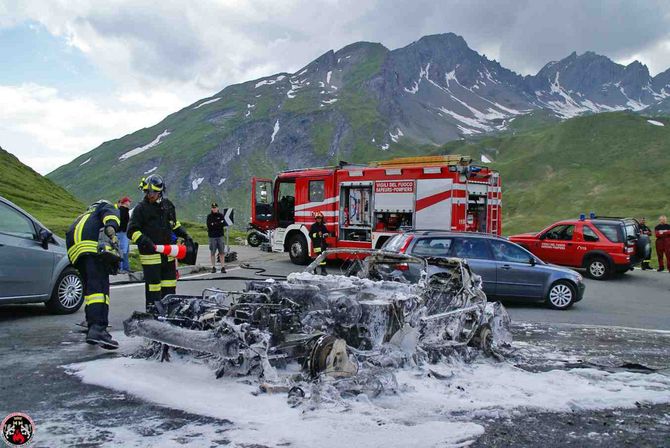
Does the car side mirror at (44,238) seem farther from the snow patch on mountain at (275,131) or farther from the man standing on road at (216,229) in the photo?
the snow patch on mountain at (275,131)

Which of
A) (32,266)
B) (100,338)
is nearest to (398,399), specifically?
(100,338)

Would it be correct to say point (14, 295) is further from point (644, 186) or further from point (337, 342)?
point (644, 186)

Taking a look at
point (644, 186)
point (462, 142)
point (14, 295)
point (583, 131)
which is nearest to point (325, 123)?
point (462, 142)

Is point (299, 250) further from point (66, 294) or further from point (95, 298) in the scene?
point (95, 298)

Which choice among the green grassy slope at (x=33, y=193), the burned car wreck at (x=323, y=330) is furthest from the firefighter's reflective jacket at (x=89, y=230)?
the green grassy slope at (x=33, y=193)

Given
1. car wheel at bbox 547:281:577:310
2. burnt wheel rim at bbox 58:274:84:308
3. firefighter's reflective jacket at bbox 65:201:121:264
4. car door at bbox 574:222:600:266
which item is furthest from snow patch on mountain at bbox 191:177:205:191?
firefighter's reflective jacket at bbox 65:201:121:264

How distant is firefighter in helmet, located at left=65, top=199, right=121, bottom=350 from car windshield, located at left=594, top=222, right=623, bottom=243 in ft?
43.9

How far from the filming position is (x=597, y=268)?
1523cm

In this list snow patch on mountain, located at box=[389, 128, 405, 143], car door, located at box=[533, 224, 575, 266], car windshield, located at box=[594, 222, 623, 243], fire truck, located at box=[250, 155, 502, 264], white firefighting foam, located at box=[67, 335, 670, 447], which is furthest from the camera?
snow patch on mountain, located at box=[389, 128, 405, 143]

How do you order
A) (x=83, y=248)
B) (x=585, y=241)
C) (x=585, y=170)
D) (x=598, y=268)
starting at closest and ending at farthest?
(x=83, y=248) < (x=598, y=268) < (x=585, y=241) < (x=585, y=170)

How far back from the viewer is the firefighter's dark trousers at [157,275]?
650 cm

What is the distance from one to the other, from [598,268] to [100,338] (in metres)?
13.4

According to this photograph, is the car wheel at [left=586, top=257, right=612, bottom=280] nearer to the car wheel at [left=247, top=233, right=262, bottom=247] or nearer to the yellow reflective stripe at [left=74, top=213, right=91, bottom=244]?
the yellow reflective stripe at [left=74, top=213, right=91, bottom=244]

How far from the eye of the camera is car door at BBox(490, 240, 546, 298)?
1030cm
